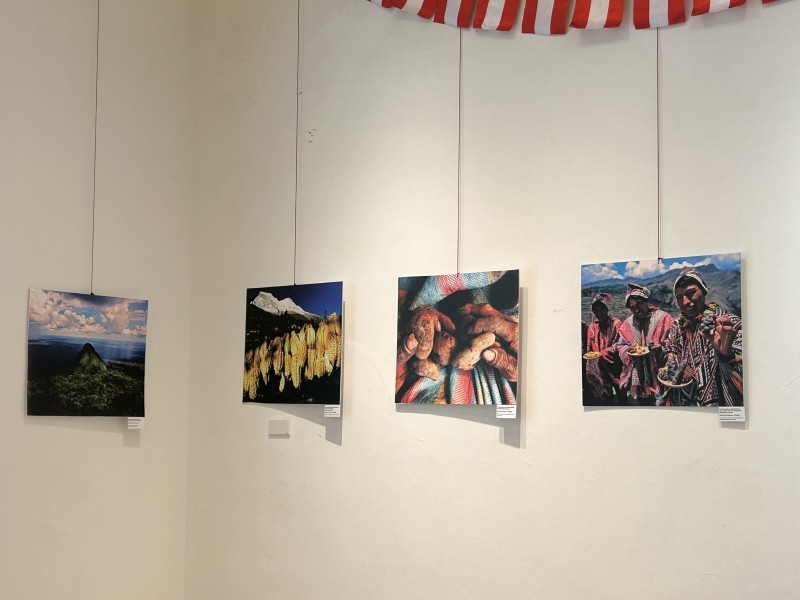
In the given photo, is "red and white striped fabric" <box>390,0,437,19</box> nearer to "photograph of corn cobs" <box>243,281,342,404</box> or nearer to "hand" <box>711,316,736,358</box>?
"photograph of corn cobs" <box>243,281,342,404</box>

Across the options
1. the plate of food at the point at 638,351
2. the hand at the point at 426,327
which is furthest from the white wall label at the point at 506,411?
the plate of food at the point at 638,351

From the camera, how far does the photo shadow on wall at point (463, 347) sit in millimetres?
3727

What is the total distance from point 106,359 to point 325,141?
1399mm

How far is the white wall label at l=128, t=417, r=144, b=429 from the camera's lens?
4.47 metres

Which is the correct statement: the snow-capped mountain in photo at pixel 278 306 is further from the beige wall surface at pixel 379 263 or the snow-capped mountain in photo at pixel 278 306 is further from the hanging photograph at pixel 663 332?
the hanging photograph at pixel 663 332

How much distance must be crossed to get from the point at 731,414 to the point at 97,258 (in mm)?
2789

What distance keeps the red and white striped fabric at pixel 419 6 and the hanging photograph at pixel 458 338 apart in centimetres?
111

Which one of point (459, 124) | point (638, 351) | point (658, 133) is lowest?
point (638, 351)

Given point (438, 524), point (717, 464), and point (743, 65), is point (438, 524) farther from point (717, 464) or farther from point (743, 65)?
point (743, 65)

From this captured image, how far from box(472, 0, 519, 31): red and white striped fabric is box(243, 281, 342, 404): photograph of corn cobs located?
1254 mm

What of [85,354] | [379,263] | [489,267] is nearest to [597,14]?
[489,267]

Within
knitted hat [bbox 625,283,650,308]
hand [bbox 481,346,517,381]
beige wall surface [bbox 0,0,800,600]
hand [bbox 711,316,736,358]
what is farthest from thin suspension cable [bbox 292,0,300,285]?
hand [bbox 711,316,736,358]

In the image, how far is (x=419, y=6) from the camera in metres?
4.09

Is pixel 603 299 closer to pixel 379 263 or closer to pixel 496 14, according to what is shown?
pixel 379 263
